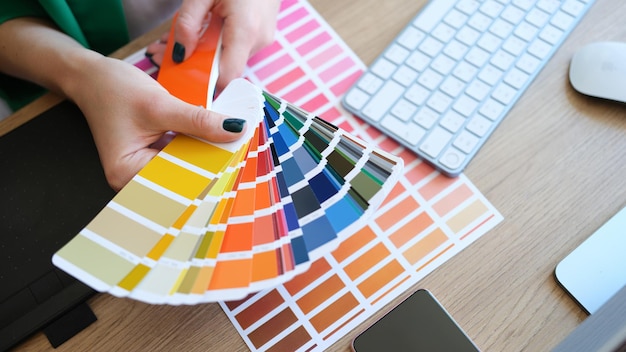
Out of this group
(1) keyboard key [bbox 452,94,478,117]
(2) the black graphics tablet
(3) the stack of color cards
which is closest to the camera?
(3) the stack of color cards

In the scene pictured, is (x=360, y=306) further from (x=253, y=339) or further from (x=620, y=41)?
(x=620, y=41)

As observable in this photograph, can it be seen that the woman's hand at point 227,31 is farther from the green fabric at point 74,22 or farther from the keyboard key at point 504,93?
the keyboard key at point 504,93

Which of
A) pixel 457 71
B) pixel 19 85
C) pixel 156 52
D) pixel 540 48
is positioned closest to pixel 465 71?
pixel 457 71

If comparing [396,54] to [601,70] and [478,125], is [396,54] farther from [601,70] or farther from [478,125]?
[601,70]

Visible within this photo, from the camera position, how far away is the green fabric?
0.76 meters

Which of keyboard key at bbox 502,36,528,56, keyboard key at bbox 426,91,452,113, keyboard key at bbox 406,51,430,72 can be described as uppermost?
keyboard key at bbox 502,36,528,56

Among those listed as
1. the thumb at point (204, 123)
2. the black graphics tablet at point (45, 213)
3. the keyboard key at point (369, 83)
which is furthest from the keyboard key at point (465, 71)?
the black graphics tablet at point (45, 213)

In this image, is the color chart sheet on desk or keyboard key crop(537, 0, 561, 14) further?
keyboard key crop(537, 0, 561, 14)

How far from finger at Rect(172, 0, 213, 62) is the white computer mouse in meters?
0.51

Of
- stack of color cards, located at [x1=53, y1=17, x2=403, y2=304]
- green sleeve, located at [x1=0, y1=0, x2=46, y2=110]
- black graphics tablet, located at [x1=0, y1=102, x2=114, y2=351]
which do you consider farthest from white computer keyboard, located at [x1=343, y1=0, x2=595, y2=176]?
green sleeve, located at [x1=0, y1=0, x2=46, y2=110]

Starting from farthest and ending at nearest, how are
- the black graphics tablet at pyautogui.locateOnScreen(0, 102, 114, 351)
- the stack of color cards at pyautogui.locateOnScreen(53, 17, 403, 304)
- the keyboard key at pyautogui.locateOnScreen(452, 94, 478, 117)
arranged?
1. the keyboard key at pyautogui.locateOnScreen(452, 94, 478, 117)
2. the black graphics tablet at pyautogui.locateOnScreen(0, 102, 114, 351)
3. the stack of color cards at pyautogui.locateOnScreen(53, 17, 403, 304)

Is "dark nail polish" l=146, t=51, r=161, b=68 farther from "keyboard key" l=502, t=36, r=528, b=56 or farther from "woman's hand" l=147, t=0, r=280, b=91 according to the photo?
"keyboard key" l=502, t=36, r=528, b=56

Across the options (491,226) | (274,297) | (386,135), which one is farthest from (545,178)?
(274,297)

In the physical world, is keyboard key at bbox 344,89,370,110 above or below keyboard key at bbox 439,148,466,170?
above
